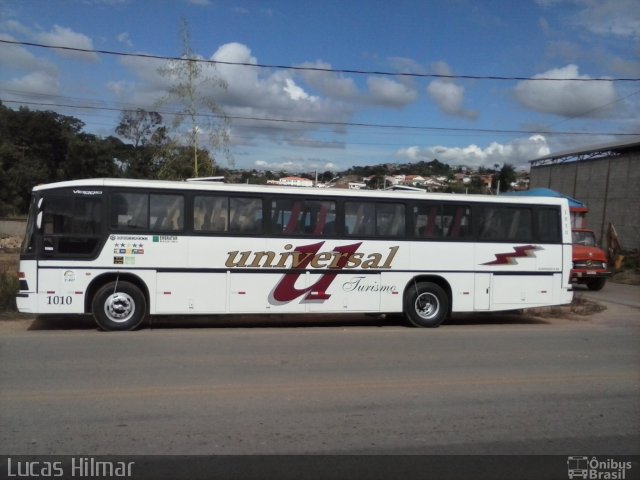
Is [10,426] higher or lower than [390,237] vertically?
lower

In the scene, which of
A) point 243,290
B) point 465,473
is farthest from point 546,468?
point 243,290

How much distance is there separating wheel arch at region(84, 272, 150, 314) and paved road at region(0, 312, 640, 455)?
0.59 meters

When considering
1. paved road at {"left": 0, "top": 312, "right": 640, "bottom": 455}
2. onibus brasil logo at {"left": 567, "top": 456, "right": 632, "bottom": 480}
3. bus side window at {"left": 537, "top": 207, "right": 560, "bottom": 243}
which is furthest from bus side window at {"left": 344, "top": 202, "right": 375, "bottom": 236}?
onibus brasil logo at {"left": 567, "top": 456, "right": 632, "bottom": 480}

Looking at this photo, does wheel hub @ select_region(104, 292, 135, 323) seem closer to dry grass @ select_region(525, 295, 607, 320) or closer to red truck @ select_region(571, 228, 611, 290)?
dry grass @ select_region(525, 295, 607, 320)

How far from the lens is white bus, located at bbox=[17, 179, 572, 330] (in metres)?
11.2

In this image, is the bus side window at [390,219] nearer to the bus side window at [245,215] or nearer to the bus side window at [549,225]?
the bus side window at [245,215]

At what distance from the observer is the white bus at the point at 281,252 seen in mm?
11250

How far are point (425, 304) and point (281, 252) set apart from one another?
10.4 feet

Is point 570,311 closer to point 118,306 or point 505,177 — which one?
point 118,306

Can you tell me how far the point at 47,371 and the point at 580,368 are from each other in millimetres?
7079

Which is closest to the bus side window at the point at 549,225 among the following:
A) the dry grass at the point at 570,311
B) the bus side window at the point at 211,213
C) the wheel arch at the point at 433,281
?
the wheel arch at the point at 433,281

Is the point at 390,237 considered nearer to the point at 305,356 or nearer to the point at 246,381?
the point at 305,356

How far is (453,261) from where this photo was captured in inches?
509

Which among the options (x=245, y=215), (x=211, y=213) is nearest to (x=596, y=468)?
(x=245, y=215)
